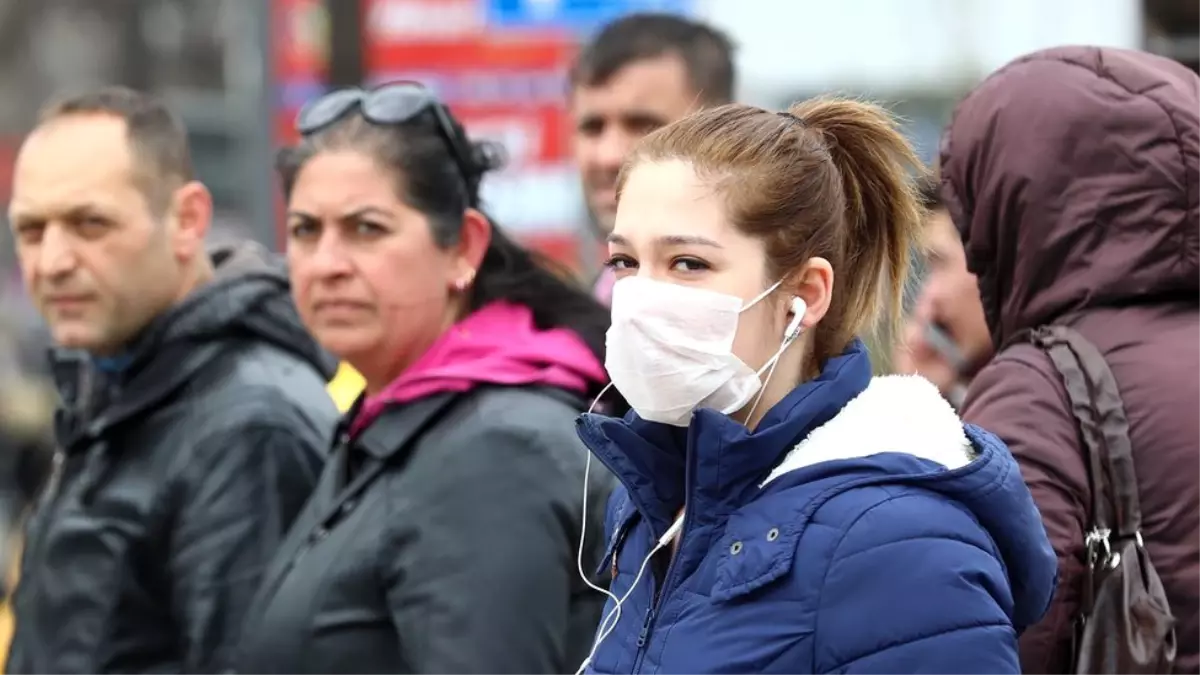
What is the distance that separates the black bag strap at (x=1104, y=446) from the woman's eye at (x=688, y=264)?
64 centimetres

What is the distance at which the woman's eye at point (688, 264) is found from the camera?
2486 millimetres

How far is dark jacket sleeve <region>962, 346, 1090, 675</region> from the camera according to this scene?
271 centimetres

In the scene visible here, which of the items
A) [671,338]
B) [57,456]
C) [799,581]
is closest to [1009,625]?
[799,581]

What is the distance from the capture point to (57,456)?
4469mm

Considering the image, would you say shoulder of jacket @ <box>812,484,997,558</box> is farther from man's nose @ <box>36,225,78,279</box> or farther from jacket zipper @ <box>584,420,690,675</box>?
man's nose @ <box>36,225,78,279</box>

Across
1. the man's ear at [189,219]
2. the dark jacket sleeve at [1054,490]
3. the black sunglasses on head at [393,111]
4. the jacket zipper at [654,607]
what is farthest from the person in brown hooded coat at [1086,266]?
the man's ear at [189,219]

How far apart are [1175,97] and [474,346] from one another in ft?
4.51

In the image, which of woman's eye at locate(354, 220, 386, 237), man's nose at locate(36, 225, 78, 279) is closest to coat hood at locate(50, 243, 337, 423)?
→ man's nose at locate(36, 225, 78, 279)

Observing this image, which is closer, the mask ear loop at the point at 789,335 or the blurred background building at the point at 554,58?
the mask ear loop at the point at 789,335

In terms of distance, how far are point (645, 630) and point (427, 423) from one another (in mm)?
1153

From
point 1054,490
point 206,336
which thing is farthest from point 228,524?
point 1054,490

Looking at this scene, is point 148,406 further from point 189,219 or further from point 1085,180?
point 1085,180

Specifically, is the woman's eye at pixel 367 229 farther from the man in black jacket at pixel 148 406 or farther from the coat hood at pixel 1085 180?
the coat hood at pixel 1085 180

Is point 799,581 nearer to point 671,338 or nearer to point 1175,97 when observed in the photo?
point 671,338
